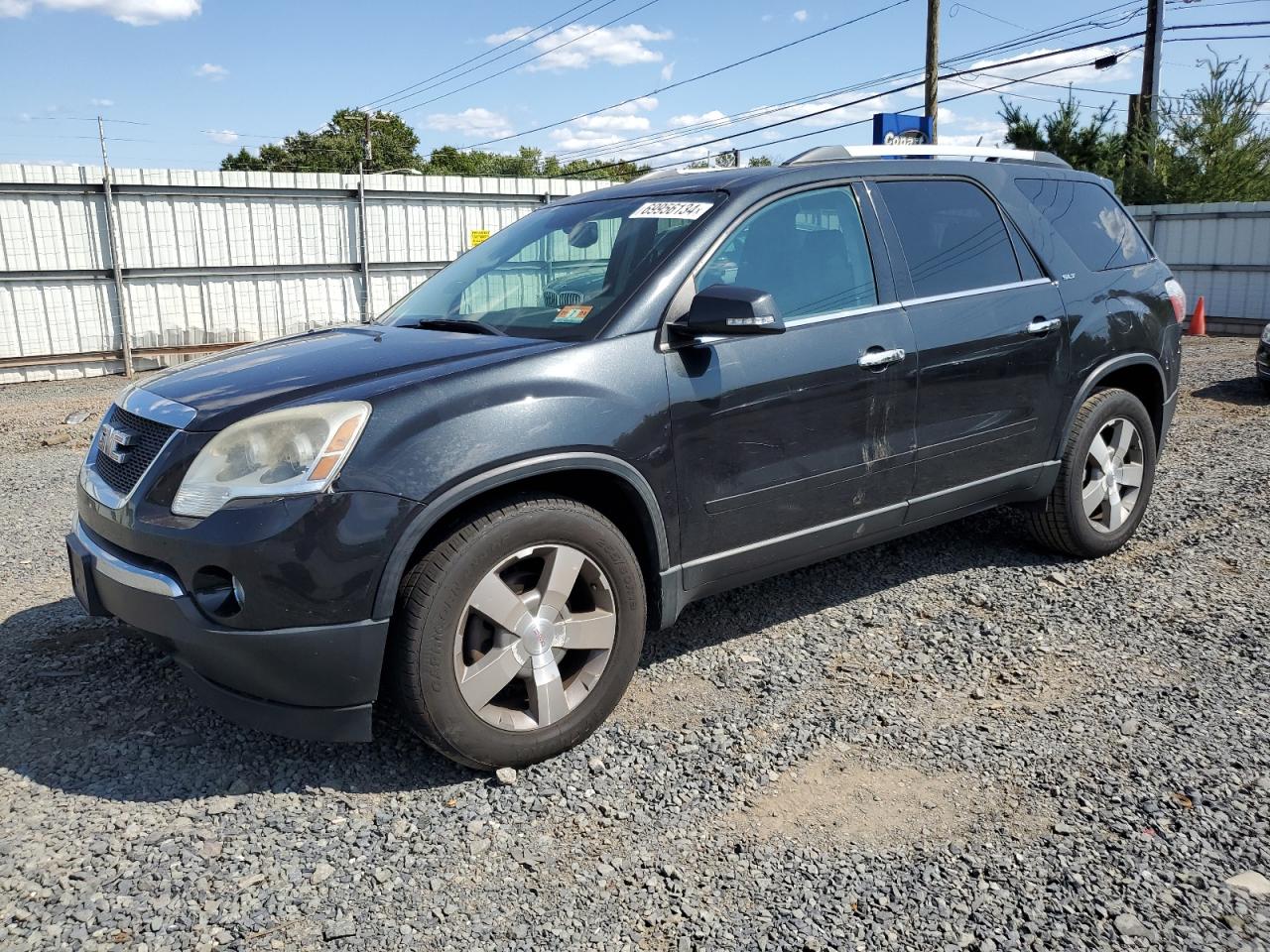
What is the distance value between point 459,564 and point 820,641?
70.6 inches

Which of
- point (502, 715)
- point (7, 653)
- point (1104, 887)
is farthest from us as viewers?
point (7, 653)

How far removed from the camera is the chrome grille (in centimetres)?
296

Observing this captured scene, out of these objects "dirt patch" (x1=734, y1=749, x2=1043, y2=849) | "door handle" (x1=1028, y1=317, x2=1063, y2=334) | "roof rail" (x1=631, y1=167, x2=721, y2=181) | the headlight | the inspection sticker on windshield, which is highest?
"roof rail" (x1=631, y1=167, x2=721, y2=181)

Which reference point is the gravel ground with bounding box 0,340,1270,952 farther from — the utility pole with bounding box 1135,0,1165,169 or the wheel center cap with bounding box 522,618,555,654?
the utility pole with bounding box 1135,0,1165,169

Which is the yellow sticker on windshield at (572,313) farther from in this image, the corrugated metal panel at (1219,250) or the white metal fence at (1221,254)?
the corrugated metal panel at (1219,250)

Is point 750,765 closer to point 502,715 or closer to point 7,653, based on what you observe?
point 502,715

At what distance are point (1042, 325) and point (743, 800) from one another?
8.47 ft

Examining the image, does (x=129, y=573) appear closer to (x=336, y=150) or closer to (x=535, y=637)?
(x=535, y=637)

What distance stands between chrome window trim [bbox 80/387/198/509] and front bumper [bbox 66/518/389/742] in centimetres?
25

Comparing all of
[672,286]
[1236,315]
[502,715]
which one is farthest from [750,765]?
[1236,315]

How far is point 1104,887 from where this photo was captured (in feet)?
8.07

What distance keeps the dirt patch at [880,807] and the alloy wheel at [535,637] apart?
2.17ft

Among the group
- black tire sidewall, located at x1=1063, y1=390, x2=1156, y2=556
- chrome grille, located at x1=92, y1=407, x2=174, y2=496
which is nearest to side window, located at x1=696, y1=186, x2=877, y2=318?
black tire sidewall, located at x1=1063, y1=390, x2=1156, y2=556

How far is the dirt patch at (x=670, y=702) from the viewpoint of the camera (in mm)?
3404
